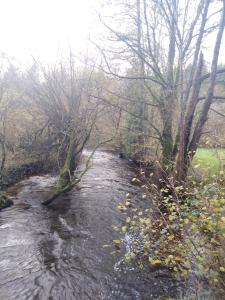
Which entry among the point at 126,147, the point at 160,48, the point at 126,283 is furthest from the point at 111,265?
the point at 126,147

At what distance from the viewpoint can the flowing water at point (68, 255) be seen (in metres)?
5.16

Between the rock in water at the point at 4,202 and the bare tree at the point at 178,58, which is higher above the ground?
the bare tree at the point at 178,58

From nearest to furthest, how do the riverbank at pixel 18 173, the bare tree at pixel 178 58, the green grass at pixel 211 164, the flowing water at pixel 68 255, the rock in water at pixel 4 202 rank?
the green grass at pixel 211 164, the flowing water at pixel 68 255, the bare tree at pixel 178 58, the rock in water at pixel 4 202, the riverbank at pixel 18 173

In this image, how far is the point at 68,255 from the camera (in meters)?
6.51

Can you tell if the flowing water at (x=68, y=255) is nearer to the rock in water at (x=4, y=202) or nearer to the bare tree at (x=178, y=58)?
the rock in water at (x=4, y=202)

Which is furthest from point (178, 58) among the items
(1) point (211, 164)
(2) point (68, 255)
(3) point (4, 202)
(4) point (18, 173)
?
(4) point (18, 173)

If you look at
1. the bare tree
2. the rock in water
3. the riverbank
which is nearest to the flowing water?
the rock in water

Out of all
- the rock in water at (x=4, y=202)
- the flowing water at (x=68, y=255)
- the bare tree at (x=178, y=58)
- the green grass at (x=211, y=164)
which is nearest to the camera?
the green grass at (x=211, y=164)

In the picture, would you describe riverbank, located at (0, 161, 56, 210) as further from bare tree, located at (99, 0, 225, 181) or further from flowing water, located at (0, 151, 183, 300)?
bare tree, located at (99, 0, 225, 181)

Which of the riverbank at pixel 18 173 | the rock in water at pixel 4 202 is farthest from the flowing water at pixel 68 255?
the riverbank at pixel 18 173

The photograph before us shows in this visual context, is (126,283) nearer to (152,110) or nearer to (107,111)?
(107,111)

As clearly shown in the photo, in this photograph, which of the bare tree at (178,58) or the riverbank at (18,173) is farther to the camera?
the riverbank at (18,173)

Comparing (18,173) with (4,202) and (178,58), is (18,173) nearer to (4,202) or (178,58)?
(4,202)

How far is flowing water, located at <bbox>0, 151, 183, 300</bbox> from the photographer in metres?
5.16
